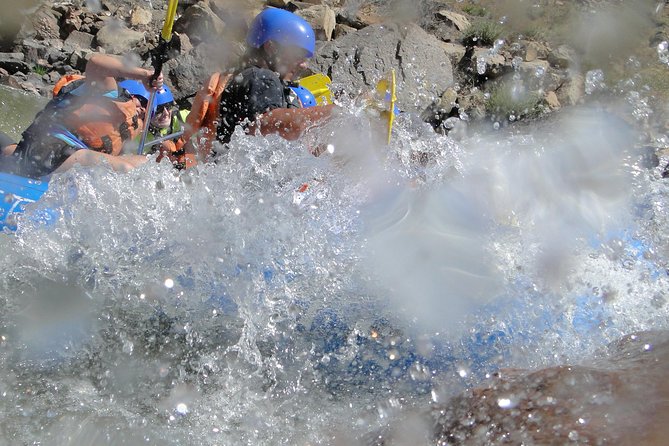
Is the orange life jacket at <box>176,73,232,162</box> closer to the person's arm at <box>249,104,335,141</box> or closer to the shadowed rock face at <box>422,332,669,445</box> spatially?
the person's arm at <box>249,104,335,141</box>

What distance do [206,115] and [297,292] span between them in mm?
1357

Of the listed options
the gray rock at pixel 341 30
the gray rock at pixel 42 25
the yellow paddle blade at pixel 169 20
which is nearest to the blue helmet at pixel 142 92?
the yellow paddle blade at pixel 169 20

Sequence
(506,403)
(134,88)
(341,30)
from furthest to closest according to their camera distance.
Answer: (341,30) < (134,88) < (506,403)

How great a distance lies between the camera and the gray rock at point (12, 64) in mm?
6227

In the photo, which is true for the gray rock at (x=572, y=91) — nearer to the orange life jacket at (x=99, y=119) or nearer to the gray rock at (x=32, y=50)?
the orange life jacket at (x=99, y=119)

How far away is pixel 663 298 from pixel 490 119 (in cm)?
388

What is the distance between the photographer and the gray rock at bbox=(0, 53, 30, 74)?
623 cm

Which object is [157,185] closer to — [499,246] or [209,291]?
[209,291]

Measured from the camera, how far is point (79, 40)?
7.02 m

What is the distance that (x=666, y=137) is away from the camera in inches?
217

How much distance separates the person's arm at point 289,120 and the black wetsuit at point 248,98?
2.7 inches

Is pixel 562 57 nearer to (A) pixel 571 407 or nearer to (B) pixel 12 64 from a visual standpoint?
(B) pixel 12 64

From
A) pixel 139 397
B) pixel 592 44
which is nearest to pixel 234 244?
pixel 139 397

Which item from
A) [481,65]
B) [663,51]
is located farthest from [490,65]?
[663,51]
